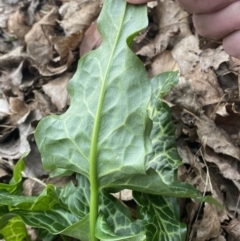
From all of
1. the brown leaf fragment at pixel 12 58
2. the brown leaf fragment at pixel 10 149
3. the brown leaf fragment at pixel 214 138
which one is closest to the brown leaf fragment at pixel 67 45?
the brown leaf fragment at pixel 12 58

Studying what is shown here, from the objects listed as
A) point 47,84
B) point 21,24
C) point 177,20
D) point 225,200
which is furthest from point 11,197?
point 21,24

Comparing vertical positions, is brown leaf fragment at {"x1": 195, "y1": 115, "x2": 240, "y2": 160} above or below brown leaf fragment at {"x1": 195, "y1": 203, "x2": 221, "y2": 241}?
above

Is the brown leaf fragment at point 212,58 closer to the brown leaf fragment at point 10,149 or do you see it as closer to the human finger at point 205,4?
the human finger at point 205,4

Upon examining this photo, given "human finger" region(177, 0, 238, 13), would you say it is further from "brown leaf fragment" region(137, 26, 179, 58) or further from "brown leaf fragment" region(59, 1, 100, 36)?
"brown leaf fragment" region(59, 1, 100, 36)

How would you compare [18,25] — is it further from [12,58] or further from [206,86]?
[206,86]

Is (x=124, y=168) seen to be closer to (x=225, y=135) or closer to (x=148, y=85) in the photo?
(x=148, y=85)

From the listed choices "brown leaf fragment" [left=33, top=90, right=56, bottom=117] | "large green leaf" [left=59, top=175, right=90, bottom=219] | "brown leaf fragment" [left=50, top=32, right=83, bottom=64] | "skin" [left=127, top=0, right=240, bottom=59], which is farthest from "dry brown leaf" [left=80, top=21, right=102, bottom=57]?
"large green leaf" [left=59, top=175, right=90, bottom=219]
